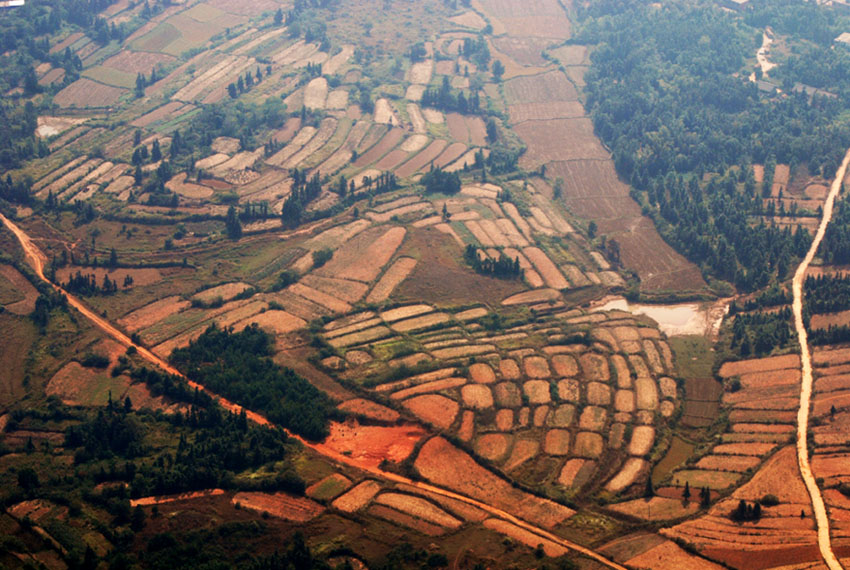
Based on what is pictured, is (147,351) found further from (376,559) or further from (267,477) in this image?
(376,559)

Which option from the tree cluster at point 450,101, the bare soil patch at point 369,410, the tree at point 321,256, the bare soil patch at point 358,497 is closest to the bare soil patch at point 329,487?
the bare soil patch at point 358,497

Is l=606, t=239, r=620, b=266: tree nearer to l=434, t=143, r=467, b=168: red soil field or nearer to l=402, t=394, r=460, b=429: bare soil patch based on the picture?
l=434, t=143, r=467, b=168: red soil field

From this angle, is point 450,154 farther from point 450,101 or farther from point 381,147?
point 450,101

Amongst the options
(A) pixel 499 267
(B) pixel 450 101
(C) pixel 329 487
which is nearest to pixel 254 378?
(C) pixel 329 487

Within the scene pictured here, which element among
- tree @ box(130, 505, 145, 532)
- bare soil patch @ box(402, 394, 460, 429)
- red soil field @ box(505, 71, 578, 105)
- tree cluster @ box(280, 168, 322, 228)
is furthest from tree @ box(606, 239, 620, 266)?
tree @ box(130, 505, 145, 532)

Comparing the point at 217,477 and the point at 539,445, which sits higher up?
the point at 217,477

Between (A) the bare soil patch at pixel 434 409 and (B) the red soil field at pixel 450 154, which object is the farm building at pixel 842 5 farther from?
(A) the bare soil patch at pixel 434 409

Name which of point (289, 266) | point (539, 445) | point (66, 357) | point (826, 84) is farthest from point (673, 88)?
point (66, 357)
